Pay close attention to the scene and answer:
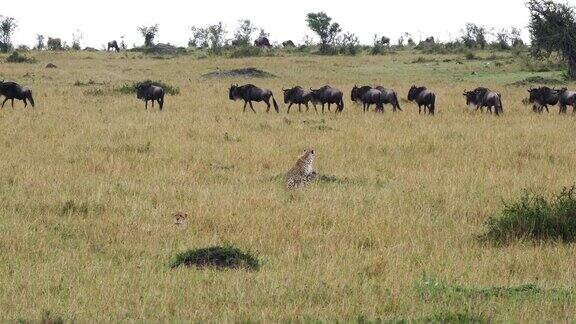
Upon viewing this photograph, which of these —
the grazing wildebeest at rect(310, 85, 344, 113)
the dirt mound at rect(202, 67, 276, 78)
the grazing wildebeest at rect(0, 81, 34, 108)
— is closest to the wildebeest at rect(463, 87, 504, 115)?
the grazing wildebeest at rect(310, 85, 344, 113)

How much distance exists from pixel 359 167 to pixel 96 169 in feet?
18.1

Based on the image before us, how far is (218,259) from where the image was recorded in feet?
28.9

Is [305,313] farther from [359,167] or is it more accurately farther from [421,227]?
[359,167]

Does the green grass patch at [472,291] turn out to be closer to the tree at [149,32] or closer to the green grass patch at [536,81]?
the green grass patch at [536,81]

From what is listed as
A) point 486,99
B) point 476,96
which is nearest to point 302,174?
point 486,99

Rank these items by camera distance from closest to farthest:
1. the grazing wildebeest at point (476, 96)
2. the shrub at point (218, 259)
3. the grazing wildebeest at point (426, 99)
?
the shrub at point (218, 259) → the grazing wildebeest at point (426, 99) → the grazing wildebeest at point (476, 96)

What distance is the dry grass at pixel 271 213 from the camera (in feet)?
23.8

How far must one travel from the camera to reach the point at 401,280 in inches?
318

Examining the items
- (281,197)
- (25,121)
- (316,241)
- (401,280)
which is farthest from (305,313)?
(25,121)

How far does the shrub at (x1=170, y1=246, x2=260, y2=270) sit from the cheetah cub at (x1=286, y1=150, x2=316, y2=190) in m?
4.90

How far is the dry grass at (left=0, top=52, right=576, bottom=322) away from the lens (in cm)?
725

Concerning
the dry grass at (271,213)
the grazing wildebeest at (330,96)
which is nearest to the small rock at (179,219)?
the dry grass at (271,213)

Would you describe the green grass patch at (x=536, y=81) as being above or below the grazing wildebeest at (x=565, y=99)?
below

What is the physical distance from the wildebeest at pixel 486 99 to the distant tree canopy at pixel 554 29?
16032 millimetres
